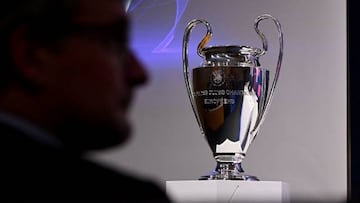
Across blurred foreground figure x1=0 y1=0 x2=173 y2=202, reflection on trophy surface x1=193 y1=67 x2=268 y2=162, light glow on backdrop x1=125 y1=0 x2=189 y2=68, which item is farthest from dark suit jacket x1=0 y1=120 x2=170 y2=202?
reflection on trophy surface x1=193 y1=67 x2=268 y2=162

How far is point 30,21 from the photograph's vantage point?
0.44m

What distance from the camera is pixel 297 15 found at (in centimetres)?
139

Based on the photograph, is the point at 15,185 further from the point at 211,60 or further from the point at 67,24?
the point at 211,60

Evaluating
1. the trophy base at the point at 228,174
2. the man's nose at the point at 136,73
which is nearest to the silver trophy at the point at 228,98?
the trophy base at the point at 228,174

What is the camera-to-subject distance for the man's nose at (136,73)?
0.47 meters

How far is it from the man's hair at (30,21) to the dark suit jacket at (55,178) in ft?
0.13

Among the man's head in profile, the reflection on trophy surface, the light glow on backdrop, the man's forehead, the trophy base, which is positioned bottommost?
the man's head in profile

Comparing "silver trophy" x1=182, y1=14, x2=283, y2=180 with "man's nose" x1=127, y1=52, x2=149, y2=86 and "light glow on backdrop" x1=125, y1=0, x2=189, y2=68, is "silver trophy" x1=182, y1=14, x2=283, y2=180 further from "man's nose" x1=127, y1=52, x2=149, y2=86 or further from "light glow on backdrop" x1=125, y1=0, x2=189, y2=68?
"man's nose" x1=127, y1=52, x2=149, y2=86

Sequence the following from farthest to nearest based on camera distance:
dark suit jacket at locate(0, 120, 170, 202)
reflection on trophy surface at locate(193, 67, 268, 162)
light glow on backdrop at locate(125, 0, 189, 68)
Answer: reflection on trophy surface at locate(193, 67, 268, 162), light glow on backdrop at locate(125, 0, 189, 68), dark suit jacket at locate(0, 120, 170, 202)

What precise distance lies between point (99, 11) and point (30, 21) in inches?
1.6

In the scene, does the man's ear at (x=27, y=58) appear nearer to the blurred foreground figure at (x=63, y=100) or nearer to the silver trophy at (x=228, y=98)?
the blurred foreground figure at (x=63, y=100)

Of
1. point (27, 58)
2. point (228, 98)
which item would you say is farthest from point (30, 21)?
point (228, 98)

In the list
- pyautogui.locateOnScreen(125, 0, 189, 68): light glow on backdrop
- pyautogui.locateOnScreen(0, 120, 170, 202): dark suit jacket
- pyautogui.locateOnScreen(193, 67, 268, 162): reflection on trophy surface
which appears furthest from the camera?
pyautogui.locateOnScreen(193, 67, 268, 162): reflection on trophy surface

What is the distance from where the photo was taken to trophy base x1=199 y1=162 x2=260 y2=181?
112cm
